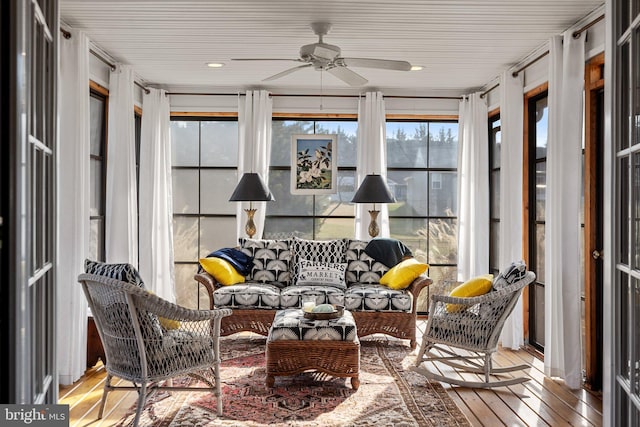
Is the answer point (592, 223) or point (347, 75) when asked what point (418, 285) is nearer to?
point (592, 223)

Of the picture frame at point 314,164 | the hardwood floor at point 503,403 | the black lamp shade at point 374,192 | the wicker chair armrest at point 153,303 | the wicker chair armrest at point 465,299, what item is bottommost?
the hardwood floor at point 503,403

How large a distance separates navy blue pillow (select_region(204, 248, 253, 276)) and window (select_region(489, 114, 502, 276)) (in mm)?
2737

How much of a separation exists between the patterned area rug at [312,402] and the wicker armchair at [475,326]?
31cm

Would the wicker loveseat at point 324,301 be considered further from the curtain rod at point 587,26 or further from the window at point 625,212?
the window at point 625,212

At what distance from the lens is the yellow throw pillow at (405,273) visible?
5.52 m

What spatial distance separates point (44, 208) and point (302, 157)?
4.89m

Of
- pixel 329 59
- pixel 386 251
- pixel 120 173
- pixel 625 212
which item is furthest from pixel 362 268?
pixel 625 212

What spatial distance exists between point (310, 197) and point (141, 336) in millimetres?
3971

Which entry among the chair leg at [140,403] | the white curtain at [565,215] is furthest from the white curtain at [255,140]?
the chair leg at [140,403]

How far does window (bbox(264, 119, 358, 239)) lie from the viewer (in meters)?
7.10

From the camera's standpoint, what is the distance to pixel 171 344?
3488mm

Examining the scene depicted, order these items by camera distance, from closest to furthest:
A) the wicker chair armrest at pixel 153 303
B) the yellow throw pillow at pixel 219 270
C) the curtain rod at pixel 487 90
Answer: the wicker chair armrest at pixel 153 303 < the yellow throw pillow at pixel 219 270 < the curtain rod at pixel 487 90

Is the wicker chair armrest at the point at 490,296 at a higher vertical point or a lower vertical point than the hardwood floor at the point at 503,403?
higher

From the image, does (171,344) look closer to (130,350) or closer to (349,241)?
(130,350)
